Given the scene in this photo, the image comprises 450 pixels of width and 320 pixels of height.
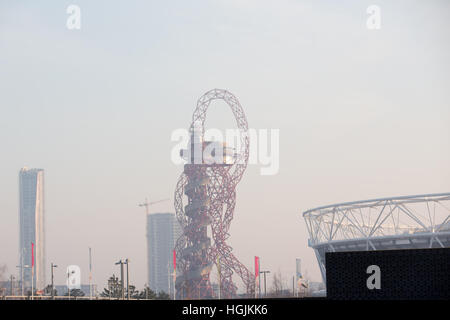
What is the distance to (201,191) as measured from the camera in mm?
121000

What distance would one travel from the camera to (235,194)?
403 feet

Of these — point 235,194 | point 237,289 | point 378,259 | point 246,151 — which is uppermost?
point 246,151
